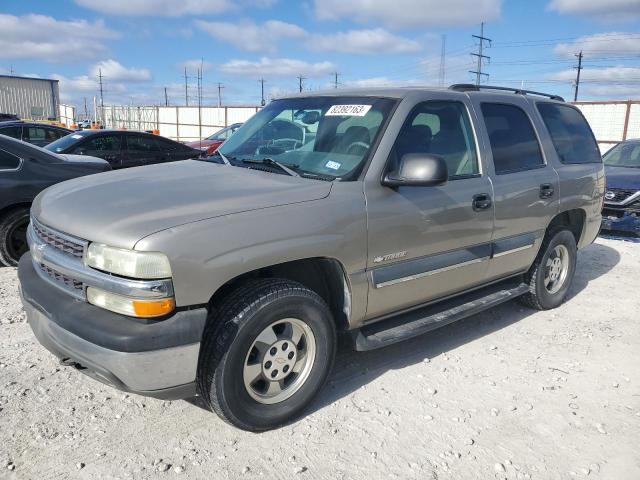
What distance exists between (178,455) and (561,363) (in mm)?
2888

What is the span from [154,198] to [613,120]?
73.9 ft

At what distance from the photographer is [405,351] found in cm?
417

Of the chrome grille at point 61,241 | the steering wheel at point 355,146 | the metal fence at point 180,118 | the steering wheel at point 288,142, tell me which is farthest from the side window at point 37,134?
the metal fence at point 180,118

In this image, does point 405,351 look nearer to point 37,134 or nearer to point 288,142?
point 288,142

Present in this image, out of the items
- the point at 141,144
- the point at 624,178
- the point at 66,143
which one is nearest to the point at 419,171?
the point at 624,178

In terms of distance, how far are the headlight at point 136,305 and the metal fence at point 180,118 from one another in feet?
99.3

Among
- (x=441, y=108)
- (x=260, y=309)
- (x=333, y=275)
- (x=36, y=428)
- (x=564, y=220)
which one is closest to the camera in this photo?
(x=260, y=309)

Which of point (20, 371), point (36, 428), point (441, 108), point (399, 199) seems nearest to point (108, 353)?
point (36, 428)

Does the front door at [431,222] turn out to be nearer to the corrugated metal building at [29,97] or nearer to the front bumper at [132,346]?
the front bumper at [132,346]

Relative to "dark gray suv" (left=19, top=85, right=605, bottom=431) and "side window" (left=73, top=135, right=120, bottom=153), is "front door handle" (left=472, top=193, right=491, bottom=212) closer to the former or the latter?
"dark gray suv" (left=19, top=85, right=605, bottom=431)

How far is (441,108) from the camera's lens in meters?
3.88

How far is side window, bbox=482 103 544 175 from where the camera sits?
4207 millimetres

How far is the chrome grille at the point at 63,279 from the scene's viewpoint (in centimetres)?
276

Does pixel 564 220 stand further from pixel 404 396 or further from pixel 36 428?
pixel 36 428
